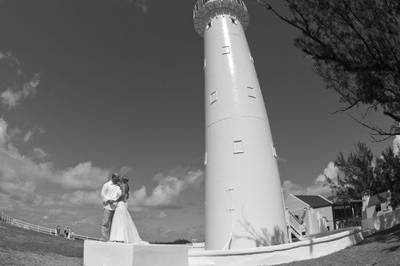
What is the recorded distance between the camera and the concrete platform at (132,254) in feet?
22.4

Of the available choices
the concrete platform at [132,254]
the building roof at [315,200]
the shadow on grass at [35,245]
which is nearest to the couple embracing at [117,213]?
the concrete platform at [132,254]

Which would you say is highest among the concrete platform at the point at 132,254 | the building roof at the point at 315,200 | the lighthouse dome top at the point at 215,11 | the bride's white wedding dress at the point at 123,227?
the lighthouse dome top at the point at 215,11

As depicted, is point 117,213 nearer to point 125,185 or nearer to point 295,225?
point 125,185

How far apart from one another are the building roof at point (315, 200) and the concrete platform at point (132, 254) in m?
34.3

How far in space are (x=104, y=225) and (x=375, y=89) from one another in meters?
8.20

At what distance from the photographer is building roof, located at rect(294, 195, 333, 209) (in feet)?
130

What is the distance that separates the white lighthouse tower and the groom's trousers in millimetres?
3758

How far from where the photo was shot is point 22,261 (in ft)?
26.9

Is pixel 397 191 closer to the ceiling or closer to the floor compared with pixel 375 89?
closer to the floor

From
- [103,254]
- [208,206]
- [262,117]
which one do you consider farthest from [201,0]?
[103,254]

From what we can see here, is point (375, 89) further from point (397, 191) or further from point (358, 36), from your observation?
point (397, 191)

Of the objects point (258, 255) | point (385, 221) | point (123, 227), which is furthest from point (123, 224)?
point (385, 221)

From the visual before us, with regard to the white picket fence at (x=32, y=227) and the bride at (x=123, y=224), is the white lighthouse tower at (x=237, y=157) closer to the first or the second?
the bride at (x=123, y=224)

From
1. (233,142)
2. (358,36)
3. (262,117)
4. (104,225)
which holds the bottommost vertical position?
(104,225)
